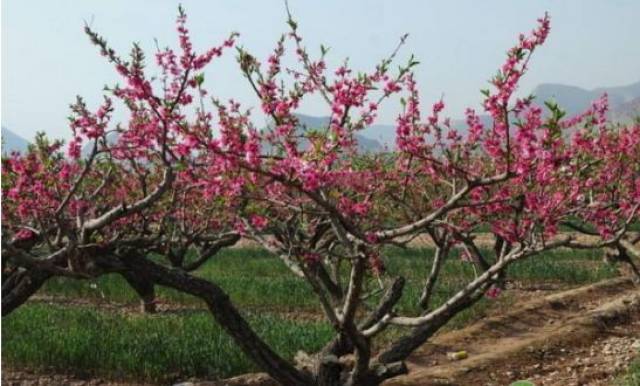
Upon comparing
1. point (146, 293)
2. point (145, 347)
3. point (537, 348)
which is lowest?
point (537, 348)

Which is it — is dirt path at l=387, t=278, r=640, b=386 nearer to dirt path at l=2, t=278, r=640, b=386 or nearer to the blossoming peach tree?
dirt path at l=2, t=278, r=640, b=386

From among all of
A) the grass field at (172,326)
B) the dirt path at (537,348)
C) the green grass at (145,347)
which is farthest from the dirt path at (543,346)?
the green grass at (145,347)

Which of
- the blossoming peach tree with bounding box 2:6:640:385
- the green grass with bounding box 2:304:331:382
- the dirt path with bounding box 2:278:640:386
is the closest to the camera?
the blossoming peach tree with bounding box 2:6:640:385

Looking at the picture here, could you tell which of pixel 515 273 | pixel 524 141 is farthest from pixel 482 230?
pixel 524 141

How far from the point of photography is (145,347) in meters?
8.06

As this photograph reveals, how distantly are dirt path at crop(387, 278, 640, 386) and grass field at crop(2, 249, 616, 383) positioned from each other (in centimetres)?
69

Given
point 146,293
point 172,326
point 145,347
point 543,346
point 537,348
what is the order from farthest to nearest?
point 146,293
point 172,326
point 543,346
point 537,348
point 145,347

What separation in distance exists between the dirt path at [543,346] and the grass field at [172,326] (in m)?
0.69

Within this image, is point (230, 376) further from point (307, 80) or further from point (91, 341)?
point (307, 80)

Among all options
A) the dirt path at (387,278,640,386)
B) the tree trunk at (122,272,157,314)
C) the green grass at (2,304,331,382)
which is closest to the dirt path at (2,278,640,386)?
the dirt path at (387,278,640,386)

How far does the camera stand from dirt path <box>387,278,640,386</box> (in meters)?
8.02

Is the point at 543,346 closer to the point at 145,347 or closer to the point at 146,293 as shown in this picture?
the point at 145,347

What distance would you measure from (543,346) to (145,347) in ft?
15.7

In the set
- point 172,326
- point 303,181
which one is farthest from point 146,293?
point 303,181
